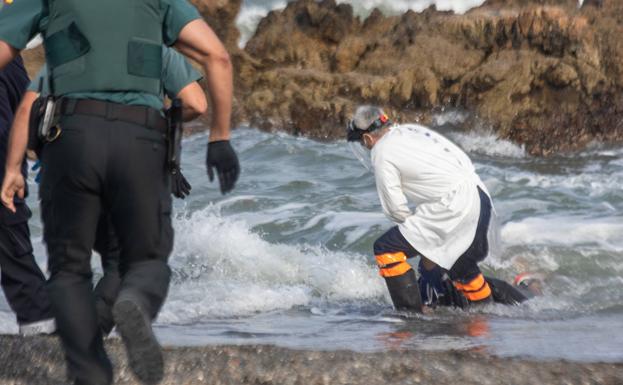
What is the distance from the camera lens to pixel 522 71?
22.1 m

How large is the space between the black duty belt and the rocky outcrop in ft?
59.3

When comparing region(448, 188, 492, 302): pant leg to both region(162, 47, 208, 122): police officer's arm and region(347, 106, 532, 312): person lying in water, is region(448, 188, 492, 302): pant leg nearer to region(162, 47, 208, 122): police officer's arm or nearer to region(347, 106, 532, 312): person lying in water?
region(347, 106, 532, 312): person lying in water

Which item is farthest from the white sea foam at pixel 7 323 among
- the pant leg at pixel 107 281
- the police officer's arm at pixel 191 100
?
the police officer's arm at pixel 191 100

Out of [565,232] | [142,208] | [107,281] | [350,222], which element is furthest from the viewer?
[350,222]

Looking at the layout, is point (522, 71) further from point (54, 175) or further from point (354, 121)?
point (54, 175)

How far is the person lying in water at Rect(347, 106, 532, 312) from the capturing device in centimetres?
630

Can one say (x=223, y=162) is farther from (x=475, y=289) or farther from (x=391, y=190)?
(x=475, y=289)

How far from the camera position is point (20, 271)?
4.93 m

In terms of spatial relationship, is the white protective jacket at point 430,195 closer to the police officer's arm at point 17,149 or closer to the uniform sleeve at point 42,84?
the uniform sleeve at point 42,84

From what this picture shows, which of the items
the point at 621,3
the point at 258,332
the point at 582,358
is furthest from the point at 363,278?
the point at 621,3

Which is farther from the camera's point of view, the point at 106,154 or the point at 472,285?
the point at 472,285

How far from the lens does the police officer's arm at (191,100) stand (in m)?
4.29

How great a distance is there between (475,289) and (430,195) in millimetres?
666

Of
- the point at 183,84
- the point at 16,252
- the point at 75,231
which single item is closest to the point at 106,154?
the point at 75,231
